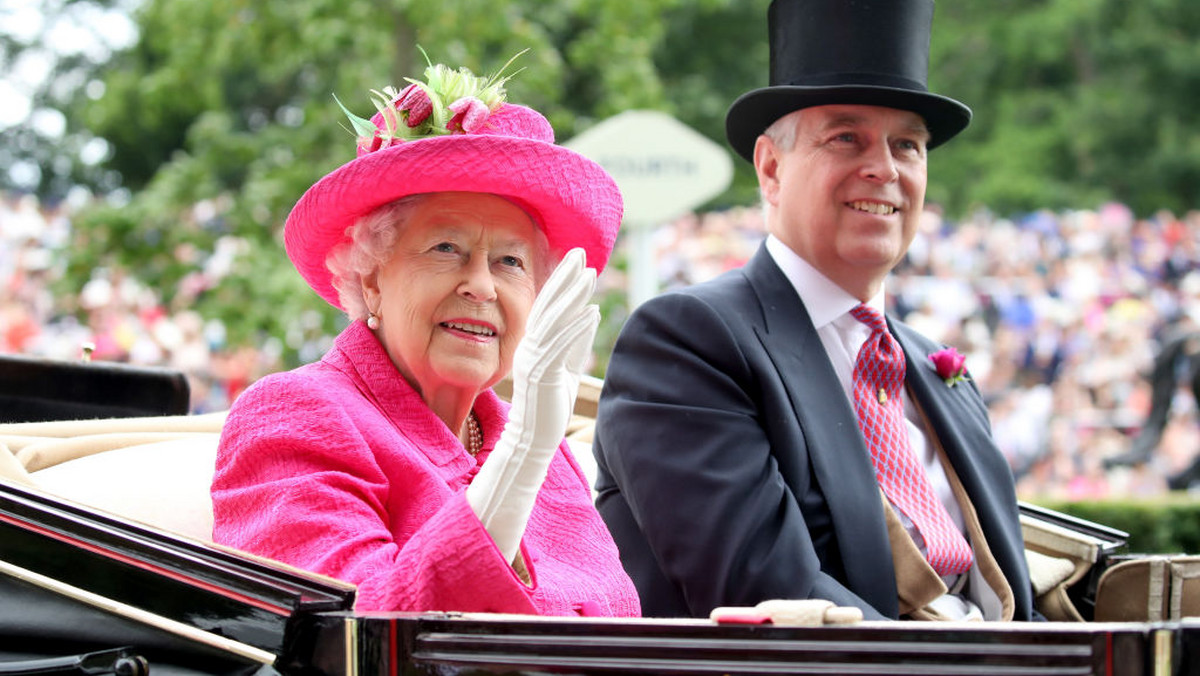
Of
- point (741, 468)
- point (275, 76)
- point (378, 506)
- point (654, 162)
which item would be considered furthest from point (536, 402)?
point (275, 76)

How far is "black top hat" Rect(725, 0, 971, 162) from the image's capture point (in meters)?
2.91

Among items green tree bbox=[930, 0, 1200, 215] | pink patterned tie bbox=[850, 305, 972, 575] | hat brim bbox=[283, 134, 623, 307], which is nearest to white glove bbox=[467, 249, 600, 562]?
hat brim bbox=[283, 134, 623, 307]

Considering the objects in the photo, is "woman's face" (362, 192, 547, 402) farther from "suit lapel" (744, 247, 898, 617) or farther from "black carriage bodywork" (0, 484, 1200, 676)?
"suit lapel" (744, 247, 898, 617)

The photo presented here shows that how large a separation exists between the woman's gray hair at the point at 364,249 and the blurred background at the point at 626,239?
701mm

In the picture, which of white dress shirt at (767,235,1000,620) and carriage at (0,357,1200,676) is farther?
white dress shirt at (767,235,1000,620)

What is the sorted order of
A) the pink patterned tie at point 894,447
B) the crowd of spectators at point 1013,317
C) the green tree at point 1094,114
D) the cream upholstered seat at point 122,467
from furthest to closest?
the green tree at point 1094,114, the crowd of spectators at point 1013,317, the pink patterned tie at point 894,447, the cream upholstered seat at point 122,467

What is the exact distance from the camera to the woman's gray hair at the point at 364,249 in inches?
85.6

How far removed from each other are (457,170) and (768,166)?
45.9 inches

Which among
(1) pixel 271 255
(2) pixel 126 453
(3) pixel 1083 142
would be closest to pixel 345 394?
(2) pixel 126 453

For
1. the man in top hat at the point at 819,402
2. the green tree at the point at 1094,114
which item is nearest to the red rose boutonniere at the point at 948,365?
the man in top hat at the point at 819,402

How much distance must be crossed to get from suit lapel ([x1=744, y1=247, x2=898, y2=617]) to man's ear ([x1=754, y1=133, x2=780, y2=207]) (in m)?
0.25

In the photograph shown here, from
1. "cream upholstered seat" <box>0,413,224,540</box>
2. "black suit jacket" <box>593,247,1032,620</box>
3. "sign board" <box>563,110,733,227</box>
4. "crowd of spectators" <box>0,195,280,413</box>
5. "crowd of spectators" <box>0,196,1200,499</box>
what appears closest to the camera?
"cream upholstered seat" <box>0,413,224,540</box>

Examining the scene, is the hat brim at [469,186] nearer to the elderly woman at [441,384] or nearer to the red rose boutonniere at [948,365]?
the elderly woman at [441,384]

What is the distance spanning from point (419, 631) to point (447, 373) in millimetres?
578
